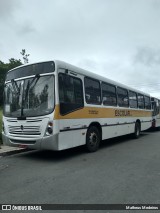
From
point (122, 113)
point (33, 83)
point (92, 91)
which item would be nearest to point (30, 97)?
point (33, 83)

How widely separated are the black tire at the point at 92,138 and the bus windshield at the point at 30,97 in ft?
7.23

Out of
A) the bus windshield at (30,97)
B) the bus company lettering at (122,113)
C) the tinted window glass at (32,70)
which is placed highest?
the tinted window glass at (32,70)

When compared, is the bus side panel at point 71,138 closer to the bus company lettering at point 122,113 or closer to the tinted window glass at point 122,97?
the bus company lettering at point 122,113

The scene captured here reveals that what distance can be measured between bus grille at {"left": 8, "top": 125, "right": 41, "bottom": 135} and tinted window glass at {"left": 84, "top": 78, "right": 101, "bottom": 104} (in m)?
2.31

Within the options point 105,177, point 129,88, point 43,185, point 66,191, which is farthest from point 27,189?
point 129,88

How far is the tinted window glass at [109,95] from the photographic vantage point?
398 inches

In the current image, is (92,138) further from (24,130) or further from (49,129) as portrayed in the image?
(24,130)

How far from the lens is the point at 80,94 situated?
8.35m

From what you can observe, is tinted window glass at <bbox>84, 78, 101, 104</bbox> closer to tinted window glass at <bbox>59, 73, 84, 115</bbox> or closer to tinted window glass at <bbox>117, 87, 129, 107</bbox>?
tinted window glass at <bbox>59, 73, 84, 115</bbox>

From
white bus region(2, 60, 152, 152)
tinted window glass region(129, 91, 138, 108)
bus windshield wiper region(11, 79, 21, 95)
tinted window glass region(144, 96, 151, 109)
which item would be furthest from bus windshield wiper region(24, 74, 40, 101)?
tinted window glass region(144, 96, 151, 109)

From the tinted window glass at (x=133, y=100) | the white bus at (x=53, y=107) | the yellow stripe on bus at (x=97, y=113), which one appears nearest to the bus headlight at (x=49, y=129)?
the white bus at (x=53, y=107)

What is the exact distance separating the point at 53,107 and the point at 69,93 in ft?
3.03

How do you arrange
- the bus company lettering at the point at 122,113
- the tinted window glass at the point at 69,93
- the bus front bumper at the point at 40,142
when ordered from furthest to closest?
1. the bus company lettering at the point at 122,113
2. the tinted window glass at the point at 69,93
3. the bus front bumper at the point at 40,142

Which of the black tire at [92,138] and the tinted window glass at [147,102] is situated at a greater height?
the tinted window glass at [147,102]
